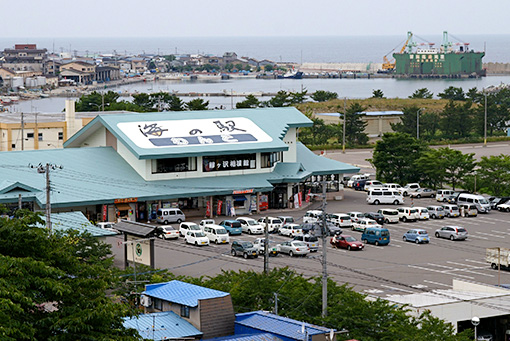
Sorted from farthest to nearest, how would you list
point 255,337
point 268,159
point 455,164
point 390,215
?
point 455,164 → point 268,159 → point 390,215 → point 255,337

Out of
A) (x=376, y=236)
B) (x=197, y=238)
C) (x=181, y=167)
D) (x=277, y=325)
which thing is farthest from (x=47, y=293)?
(x=181, y=167)

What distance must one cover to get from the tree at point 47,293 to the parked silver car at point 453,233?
25278mm

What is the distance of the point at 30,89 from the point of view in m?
188

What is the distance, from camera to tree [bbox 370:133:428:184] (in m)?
54.6

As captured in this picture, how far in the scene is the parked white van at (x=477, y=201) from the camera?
47250 millimetres

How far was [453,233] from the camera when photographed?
40406mm

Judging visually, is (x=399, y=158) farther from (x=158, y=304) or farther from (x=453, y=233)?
(x=158, y=304)

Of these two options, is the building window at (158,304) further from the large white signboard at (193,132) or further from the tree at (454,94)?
the tree at (454,94)

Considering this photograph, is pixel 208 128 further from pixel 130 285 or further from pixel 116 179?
pixel 130 285

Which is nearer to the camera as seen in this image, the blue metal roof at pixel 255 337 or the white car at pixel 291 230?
the blue metal roof at pixel 255 337

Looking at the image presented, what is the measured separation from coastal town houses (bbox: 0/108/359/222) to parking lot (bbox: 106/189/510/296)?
483 cm

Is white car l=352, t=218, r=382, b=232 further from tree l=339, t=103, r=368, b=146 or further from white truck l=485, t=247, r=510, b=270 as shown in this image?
tree l=339, t=103, r=368, b=146

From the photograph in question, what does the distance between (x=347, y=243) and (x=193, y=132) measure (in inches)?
528

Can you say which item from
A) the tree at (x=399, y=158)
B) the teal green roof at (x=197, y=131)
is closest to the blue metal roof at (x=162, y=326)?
the teal green roof at (x=197, y=131)
